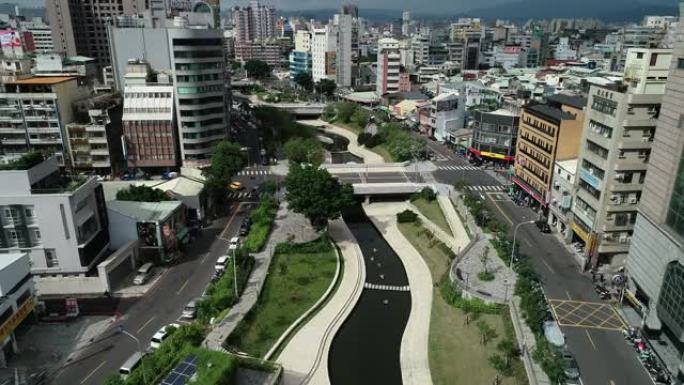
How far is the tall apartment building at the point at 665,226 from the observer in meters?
39.8

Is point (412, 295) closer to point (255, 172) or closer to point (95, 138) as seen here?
point (255, 172)

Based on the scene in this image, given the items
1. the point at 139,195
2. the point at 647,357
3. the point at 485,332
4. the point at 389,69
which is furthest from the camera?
the point at 389,69

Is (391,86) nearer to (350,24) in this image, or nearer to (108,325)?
(350,24)

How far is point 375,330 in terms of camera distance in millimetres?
48875

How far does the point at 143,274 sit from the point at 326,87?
13451 cm

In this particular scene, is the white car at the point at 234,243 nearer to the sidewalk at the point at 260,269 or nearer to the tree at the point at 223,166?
the sidewalk at the point at 260,269

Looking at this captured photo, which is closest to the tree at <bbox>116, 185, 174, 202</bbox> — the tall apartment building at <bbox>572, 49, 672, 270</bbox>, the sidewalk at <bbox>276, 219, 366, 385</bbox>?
the sidewalk at <bbox>276, 219, 366, 385</bbox>

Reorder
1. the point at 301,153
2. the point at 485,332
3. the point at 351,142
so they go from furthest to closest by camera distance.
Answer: the point at 351,142
the point at 301,153
the point at 485,332

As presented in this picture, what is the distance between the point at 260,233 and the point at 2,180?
94.2 feet

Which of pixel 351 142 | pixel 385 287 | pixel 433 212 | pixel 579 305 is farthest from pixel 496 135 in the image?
pixel 579 305

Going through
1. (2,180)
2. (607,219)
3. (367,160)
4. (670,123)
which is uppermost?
(670,123)

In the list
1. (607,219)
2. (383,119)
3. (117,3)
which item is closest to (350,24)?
(383,119)

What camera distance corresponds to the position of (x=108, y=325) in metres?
45.0

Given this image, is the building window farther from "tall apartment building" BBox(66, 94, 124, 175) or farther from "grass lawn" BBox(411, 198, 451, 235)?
"grass lawn" BBox(411, 198, 451, 235)
